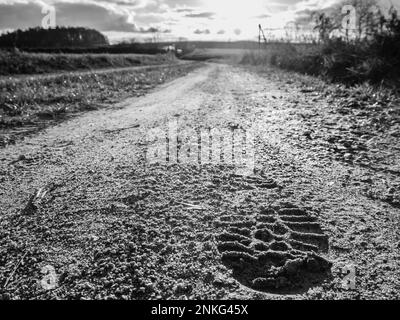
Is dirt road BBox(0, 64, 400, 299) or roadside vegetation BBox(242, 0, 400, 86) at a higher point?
roadside vegetation BBox(242, 0, 400, 86)

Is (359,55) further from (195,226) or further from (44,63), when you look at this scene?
(44,63)

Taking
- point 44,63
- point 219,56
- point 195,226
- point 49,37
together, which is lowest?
point 195,226

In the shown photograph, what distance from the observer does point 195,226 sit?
223cm

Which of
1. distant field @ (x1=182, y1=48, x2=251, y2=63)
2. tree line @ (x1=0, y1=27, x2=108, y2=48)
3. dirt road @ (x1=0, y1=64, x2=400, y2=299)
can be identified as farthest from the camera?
tree line @ (x1=0, y1=27, x2=108, y2=48)

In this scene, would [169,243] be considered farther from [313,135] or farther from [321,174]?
[313,135]

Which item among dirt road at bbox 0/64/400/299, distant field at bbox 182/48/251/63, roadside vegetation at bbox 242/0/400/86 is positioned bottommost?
dirt road at bbox 0/64/400/299

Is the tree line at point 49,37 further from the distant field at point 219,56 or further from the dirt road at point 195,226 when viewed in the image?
the dirt road at point 195,226

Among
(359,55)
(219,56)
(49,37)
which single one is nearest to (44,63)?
(359,55)

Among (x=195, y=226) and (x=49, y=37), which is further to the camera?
(x=49, y=37)

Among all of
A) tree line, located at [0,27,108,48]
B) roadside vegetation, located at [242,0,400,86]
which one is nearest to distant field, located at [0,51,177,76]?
roadside vegetation, located at [242,0,400,86]

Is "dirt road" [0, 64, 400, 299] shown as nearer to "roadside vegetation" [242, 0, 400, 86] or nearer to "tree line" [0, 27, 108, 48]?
"roadside vegetation" [242, 0, 400, 86]

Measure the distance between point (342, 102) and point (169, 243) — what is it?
5.15 m

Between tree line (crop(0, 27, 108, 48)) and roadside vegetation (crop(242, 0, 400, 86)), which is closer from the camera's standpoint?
roadside vegetation (crop(242, 0, 400, 86))

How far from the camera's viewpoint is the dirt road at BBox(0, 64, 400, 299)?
5.63ft
